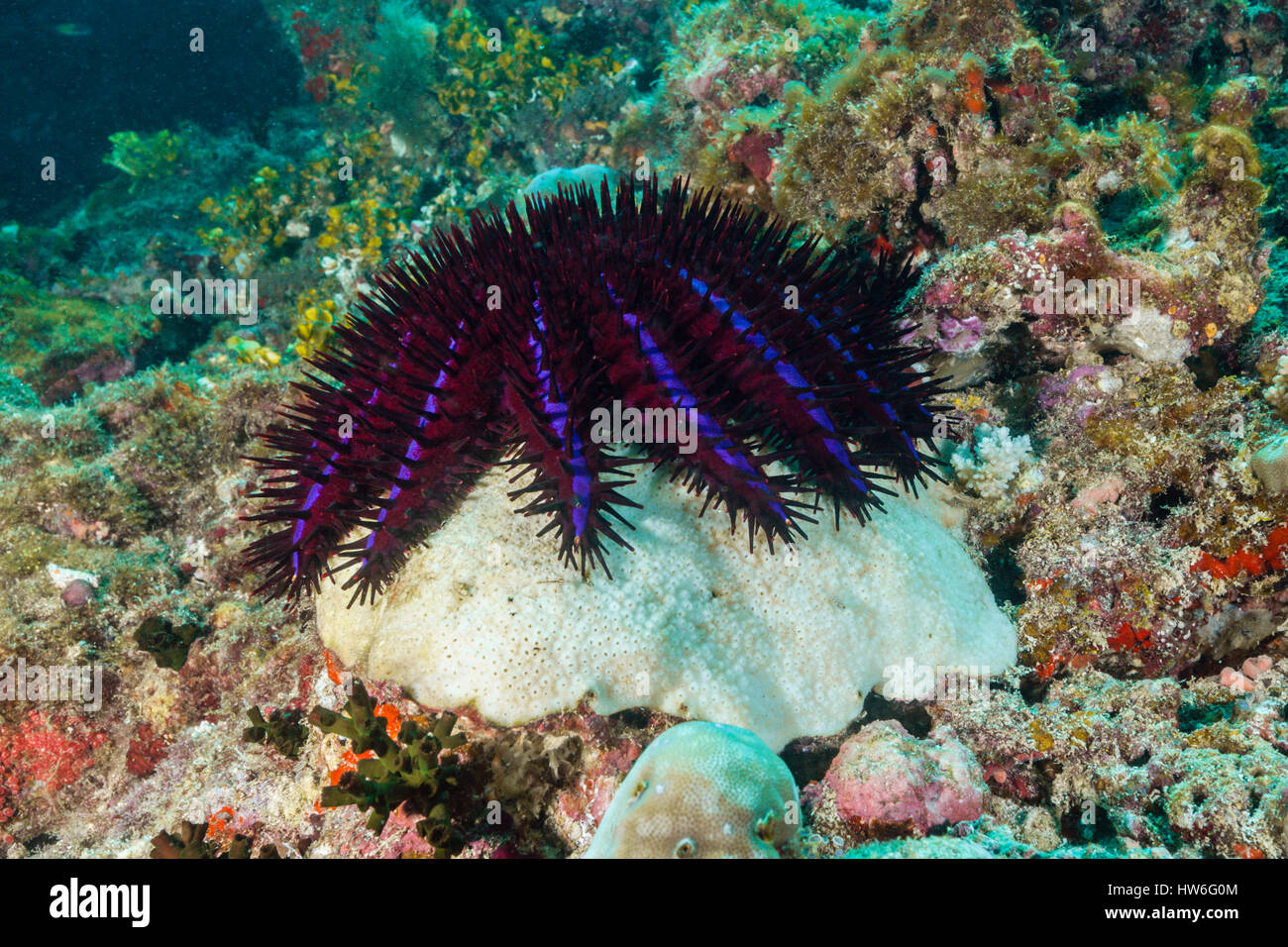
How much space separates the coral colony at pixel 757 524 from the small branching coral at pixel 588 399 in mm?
24

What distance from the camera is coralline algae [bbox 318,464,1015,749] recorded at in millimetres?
3186

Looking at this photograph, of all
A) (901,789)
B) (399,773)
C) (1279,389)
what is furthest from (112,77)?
(1279,389)

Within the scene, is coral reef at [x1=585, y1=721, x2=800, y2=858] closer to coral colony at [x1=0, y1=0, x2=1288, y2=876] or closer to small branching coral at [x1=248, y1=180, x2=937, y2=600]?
coral colony at [x1=0, y1=0, x2=1288, y2=876]

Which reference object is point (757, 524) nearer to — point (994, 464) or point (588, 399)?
point (588, 399)

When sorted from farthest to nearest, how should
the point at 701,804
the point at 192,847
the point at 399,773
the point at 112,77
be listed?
1. the point at 112,77
2. the point at 192,847
3. the point at 399,773
4. the point at 701,804

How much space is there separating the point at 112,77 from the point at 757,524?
20.1m

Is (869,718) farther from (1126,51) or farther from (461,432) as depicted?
(1126,51)

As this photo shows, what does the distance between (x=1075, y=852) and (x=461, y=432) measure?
10.6 feet

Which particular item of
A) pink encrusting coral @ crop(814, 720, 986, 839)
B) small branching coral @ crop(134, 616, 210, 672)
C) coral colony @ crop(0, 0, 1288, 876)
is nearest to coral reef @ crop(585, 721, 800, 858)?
coral colony @ crop(0, 0, 1288, 876)

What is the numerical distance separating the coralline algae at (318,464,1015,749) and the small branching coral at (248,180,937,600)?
268mm

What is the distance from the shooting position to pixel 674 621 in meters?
3.40
